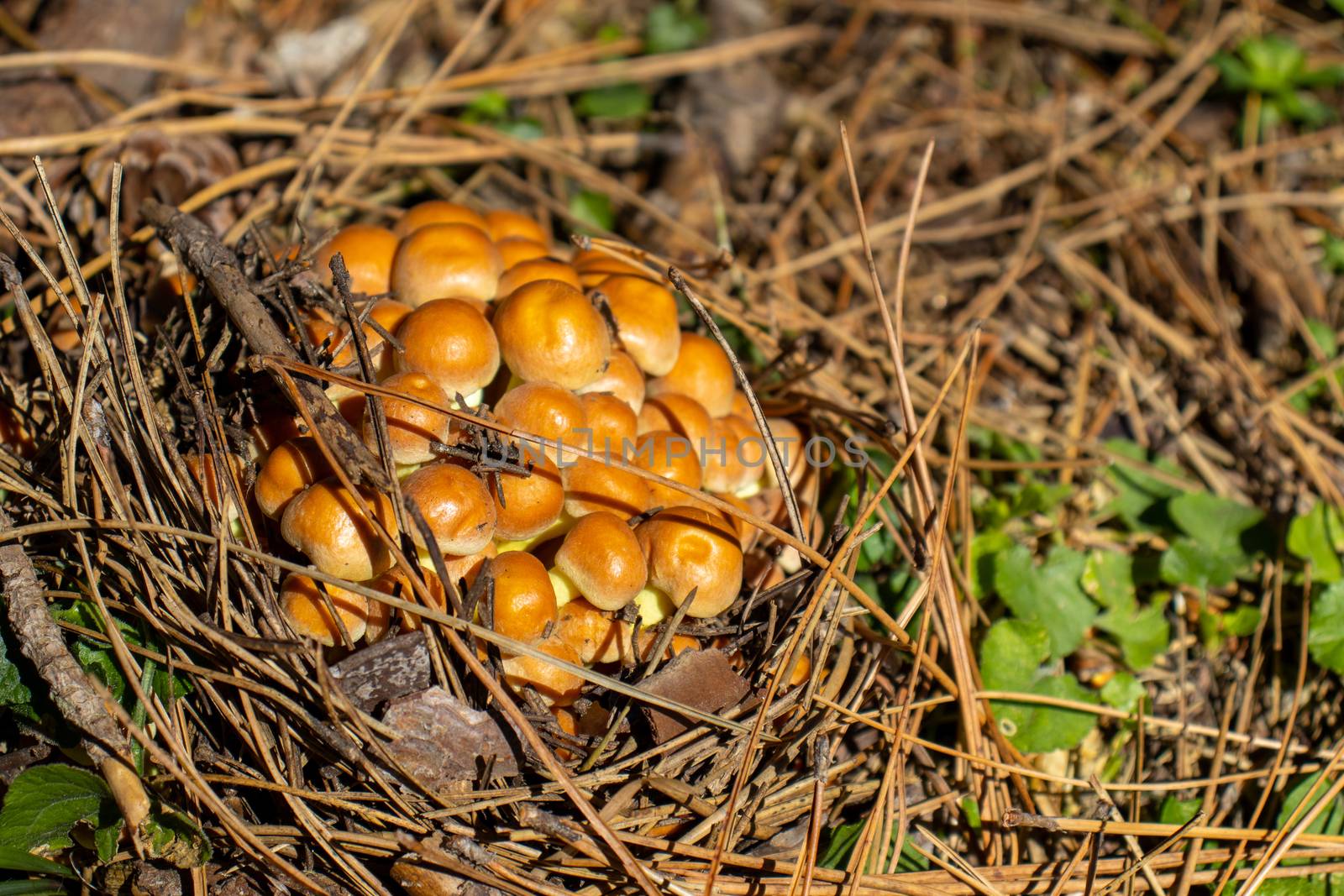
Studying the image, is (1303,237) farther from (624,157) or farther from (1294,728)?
(624,157)

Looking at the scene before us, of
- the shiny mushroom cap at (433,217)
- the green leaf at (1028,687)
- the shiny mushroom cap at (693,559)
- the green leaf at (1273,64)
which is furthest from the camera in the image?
the green leaf at (1273,64)

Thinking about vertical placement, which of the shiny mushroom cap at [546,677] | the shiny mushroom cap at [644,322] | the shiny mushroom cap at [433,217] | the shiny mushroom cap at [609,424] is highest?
the shiny mushroom cap at [433,217]

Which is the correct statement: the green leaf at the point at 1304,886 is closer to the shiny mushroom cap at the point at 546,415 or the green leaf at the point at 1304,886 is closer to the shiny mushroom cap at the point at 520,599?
the shiny mushroom cap at the point at 520,599

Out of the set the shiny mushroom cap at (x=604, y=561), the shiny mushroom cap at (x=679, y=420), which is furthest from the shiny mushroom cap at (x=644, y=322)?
the shiny mushroom cap at (x=604, y=561)

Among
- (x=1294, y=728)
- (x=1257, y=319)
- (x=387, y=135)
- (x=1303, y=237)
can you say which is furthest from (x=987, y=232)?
(x=387, y=135)

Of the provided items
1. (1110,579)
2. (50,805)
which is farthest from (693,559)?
(1110,579)

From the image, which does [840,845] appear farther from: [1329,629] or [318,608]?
[1329,629]
